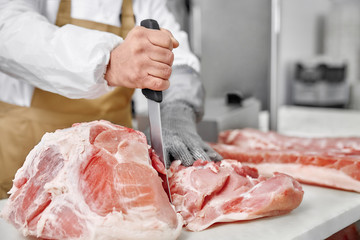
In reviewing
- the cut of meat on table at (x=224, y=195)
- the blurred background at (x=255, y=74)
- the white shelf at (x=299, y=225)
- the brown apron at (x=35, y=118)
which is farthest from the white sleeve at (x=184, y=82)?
the white shelf at (x=299, y=225)

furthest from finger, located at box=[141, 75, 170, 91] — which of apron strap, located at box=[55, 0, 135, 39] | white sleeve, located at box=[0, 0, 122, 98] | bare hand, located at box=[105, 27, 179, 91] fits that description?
apron strap, located at box=[55, 0, 135, 39]

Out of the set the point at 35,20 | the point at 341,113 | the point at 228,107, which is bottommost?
the point at 341,113

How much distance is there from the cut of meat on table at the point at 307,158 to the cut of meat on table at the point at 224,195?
0.96 feet

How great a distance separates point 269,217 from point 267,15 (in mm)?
2074

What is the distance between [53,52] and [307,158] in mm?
967

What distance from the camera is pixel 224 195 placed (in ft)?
3.76

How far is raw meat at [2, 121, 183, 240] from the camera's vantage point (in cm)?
95

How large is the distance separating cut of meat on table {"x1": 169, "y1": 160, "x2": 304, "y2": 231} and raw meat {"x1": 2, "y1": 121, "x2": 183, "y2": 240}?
0.11 meters

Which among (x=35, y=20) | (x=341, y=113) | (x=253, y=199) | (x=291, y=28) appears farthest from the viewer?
(x=291, y=28)

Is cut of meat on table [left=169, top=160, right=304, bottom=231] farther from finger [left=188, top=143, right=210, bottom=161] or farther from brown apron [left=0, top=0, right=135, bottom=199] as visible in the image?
brown apron [left=0, top=0, right=135, bottom=199]

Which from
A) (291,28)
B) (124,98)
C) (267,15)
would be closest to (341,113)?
(267,15)

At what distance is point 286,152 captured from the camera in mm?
1571

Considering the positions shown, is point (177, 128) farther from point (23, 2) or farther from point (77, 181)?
point (23, 2)

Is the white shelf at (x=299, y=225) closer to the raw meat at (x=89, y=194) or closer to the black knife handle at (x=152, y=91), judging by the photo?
the raw meat at (x=89, y=194)
